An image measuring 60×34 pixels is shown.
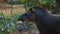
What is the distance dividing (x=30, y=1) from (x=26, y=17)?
0.85 metres

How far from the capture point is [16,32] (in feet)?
19.3

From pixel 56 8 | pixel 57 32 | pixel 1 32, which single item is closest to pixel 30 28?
pixel 1 32

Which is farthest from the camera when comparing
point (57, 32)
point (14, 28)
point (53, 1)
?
point (53, 1)

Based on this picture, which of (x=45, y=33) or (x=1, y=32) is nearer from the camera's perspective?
(x=45, y=33)

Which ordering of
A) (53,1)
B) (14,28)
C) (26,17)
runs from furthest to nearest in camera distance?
1. (53,1)
2. (14,28)
3. (26,17)

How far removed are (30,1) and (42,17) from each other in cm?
116

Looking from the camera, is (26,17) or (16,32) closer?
(26,17)

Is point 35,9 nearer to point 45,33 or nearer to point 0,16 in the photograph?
point 45,33

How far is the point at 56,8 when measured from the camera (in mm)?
8047

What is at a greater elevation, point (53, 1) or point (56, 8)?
point (53, 1)

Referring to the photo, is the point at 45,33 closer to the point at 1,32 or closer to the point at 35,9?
the point at 35,9

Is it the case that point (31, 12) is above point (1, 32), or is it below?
above

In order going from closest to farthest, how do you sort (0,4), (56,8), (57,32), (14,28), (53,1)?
(57,32)
(14,28)
(53,1)
(56,8)
(0,4)

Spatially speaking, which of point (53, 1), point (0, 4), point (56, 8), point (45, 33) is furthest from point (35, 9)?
point (0, 4)
